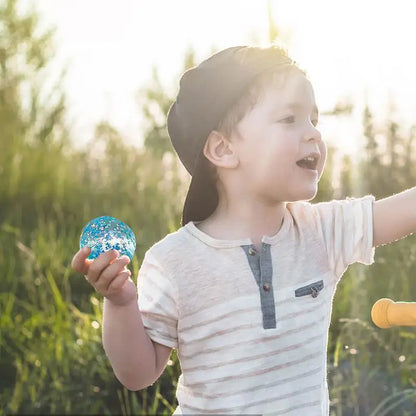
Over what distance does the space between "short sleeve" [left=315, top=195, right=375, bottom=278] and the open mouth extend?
0.17m

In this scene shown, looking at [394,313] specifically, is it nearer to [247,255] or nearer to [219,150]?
[247,255]

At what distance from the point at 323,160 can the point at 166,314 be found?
499mm

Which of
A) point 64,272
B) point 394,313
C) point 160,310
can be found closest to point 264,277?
point 160,310

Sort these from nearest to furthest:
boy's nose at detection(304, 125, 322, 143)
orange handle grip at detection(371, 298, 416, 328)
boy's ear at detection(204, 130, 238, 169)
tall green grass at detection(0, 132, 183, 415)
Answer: orange handle grip at detection(371, 298, 416, 328) → boy's nose at detection(304, 125, 322, 143) → boy's ear at detection(204, 130, 238, 169) → tall green grass at detection(0, 132, 183, 415)

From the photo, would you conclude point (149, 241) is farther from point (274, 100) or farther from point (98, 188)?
point (274, 100)

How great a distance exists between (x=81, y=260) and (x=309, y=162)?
0.58m

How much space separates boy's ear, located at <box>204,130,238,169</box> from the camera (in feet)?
6.65

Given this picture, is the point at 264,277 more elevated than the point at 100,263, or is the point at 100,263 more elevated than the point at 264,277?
the point at 100,263

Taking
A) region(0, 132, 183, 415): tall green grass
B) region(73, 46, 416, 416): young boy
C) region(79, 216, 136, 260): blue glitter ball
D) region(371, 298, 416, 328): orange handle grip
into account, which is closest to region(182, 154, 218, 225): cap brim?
region(73, 46, 416, 416): young boy

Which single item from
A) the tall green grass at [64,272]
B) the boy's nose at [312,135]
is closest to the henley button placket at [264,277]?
the boy's nose at [312,135]

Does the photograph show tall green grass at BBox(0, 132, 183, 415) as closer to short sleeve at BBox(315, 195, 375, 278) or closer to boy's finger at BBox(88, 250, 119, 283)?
short sleeve at BBox(315, 195, 375, 278)

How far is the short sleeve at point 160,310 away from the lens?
190 centimetres

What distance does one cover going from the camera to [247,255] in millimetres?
1937

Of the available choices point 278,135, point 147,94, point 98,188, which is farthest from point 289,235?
point 147,94
